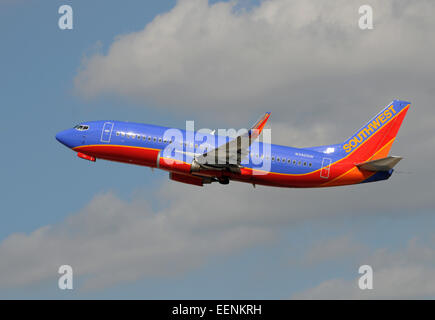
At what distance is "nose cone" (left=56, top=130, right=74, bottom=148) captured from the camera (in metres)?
106

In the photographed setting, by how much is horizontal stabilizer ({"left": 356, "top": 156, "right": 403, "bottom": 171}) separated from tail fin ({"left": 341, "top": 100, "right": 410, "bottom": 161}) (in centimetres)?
242

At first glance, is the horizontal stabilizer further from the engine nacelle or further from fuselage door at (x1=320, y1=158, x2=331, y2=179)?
the engine nacelle

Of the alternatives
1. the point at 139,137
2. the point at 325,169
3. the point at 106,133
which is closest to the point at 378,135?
the point at 325,169

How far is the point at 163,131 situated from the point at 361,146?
82.2 feet

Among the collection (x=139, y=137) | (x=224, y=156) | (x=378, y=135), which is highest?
(x=378, y=135)

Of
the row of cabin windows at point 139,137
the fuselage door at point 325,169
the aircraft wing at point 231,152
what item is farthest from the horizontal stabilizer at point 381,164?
the row of cabin windows at point 139,137

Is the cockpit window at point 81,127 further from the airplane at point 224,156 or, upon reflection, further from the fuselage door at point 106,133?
the fuselage door at point 106,133

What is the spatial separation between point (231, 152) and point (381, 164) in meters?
18.3

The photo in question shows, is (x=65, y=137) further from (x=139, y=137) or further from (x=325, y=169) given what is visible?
(x=325, y=169)

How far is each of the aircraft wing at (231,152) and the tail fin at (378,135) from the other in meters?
14.9

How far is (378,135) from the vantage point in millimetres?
109688

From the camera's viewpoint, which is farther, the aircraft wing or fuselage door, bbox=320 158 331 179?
fuselage door, bbox=320 158 331 179

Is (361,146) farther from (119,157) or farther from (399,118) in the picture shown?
(119,157)

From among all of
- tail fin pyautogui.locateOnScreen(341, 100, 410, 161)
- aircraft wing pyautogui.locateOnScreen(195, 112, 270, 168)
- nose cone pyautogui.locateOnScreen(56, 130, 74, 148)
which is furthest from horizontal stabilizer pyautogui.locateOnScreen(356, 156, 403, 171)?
nose cone pyautogui.locateOnScreen(56, 130, 74, 148)
